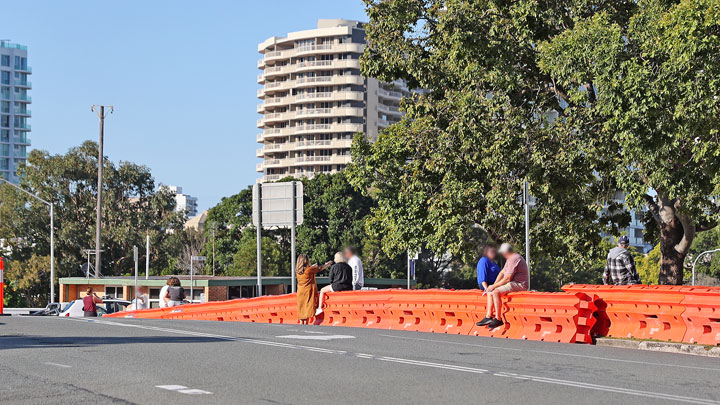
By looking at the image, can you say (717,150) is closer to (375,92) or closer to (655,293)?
(655,293)

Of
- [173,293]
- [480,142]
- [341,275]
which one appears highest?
[480,142]

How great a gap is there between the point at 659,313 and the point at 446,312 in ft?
14.8

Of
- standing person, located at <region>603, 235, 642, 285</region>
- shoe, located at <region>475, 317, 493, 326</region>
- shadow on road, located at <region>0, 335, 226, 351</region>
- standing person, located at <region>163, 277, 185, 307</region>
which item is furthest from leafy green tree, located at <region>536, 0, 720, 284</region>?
shadow on road, located at <region>0, 335, 226, 351</region>

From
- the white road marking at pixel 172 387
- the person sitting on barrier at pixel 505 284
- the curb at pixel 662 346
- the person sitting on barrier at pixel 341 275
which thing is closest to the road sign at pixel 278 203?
the person sitting on barrier at pixel 341 275

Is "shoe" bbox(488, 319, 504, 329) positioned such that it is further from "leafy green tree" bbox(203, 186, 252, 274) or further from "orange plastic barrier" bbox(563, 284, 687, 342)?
"leafy green tree" bbox(203, 186, 252, 274)

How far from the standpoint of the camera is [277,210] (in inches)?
1118

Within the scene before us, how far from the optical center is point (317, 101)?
443 feet

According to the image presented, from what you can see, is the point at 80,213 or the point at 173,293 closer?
the point at 173,293

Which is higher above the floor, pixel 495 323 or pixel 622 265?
pixel 622 265

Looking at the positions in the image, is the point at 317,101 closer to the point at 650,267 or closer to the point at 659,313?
the point at 650,267

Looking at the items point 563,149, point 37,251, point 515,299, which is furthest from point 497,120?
point 37,251

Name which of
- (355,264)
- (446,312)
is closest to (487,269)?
(446,312)

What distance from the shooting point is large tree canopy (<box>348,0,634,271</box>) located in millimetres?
26453

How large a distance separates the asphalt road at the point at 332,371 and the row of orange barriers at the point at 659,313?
1.12 m
